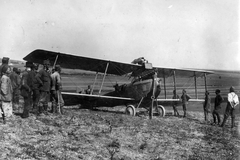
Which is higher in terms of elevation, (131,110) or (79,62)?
(79,62)

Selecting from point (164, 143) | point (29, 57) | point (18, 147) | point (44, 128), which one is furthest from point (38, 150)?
point (29, 57)

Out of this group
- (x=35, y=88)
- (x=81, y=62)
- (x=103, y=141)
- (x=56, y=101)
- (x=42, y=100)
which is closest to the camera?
(x=103, y=141)

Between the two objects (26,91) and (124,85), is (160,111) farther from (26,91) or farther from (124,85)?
(26,91)

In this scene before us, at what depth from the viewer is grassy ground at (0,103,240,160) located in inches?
196

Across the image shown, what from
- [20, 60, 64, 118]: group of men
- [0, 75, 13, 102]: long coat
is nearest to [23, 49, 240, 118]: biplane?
[20, 60, 64, 118]: group of men

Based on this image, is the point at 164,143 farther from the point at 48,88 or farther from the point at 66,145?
the point at 48,88

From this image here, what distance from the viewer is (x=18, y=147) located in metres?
4.89

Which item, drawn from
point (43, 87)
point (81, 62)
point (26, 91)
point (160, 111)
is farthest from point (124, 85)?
point (26, 91)

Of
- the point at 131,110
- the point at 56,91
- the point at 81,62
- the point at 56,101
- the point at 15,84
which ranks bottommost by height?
the point at 131,110

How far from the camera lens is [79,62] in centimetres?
1179

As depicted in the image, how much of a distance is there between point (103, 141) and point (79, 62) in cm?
650

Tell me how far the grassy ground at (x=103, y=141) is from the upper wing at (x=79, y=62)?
148 inches

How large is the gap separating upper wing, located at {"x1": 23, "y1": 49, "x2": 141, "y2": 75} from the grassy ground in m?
3.75

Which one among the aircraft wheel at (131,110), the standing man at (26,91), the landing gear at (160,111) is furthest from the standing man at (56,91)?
the landing gear at (160,111)
